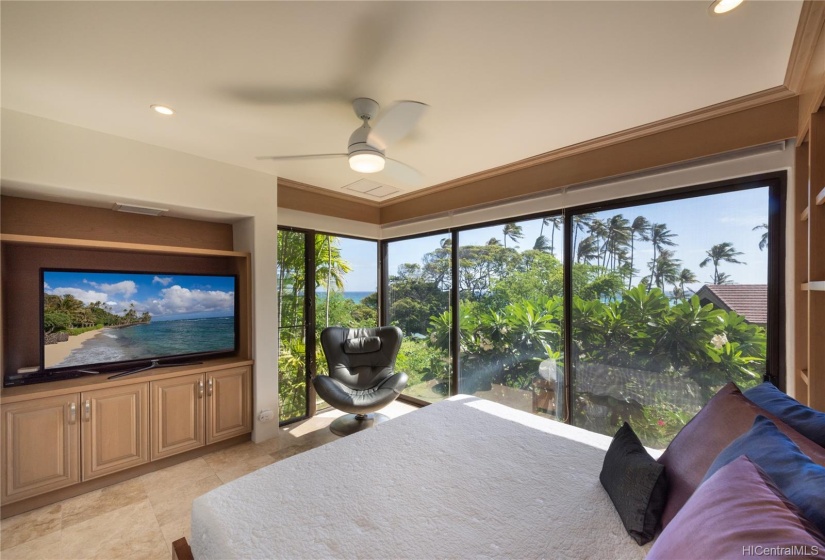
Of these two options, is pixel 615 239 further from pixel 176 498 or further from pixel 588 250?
pixel 176 498

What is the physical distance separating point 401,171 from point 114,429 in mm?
2832

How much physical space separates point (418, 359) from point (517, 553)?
3.11 meters

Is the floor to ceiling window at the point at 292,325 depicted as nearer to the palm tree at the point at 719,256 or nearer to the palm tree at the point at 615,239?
the palm tree at the point at 615,239

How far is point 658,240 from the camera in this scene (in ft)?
7.59

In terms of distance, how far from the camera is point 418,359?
13.4ft

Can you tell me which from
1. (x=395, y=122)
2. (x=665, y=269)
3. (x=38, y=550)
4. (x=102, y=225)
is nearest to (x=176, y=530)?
(x=38, y=550)

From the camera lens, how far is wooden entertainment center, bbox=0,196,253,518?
209 cm

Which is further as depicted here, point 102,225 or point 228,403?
point 228,403

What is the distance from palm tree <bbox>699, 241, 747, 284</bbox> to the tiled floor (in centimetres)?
355

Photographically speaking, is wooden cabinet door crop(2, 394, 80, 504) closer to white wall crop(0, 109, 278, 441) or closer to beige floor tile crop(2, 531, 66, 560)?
beige floor tile crop(2, 531, 66, 560)

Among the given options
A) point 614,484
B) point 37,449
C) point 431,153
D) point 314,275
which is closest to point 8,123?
point 37,449

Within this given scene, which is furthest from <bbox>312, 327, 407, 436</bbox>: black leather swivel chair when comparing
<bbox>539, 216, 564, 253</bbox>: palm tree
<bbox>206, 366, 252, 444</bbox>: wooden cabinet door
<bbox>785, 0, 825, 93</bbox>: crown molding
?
<bbox>785, 0, 825, 93</bbox>: crown molding

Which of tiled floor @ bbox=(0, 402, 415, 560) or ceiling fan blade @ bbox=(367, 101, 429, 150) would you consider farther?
tiled floor @ bbox=(0, 402, 415, 560)

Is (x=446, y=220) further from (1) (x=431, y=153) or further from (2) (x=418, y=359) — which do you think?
(2) (x=418, y=359)
